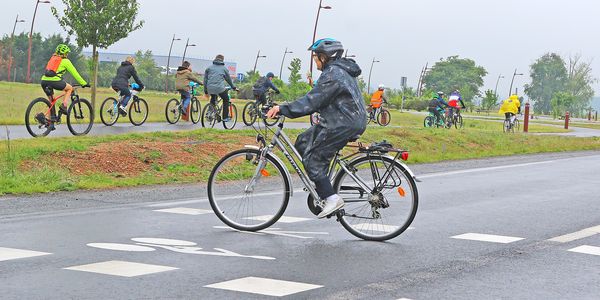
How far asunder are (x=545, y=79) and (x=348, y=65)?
164m

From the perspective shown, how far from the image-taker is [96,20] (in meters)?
25.3

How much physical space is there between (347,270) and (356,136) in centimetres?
173

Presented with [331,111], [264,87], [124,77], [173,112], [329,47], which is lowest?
[173,112]

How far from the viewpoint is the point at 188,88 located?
26766 mm

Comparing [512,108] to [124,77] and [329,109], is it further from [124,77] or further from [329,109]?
[329,109]

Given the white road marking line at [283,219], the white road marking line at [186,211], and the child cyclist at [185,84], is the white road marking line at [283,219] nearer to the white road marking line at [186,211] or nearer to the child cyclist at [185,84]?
the white road marking line at [186,211]

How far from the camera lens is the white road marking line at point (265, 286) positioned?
6.02m

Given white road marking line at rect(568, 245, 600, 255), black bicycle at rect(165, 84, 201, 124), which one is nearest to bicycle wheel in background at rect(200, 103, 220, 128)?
black bicycle at rect(165, 84, 201, 124)

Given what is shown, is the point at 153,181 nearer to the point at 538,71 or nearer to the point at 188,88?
the point at 188,88

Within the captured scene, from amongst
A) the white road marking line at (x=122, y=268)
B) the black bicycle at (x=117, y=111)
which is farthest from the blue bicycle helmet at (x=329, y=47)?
the black bicycle at (x=117, y=111)

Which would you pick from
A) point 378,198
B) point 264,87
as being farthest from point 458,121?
point 378,198

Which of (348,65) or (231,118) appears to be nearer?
(348,65)

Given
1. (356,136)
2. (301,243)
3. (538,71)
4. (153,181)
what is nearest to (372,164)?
(356,136)

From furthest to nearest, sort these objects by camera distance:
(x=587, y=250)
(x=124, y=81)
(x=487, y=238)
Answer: (x=124, y=81) → (x=487, y=238) → (x=587, y=250)
